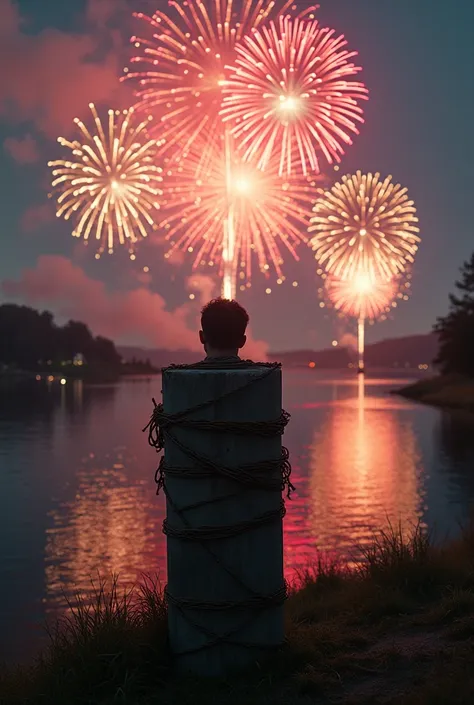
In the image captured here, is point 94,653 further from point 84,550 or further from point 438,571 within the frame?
point 84,550

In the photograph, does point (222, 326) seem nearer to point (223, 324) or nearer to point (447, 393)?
point (223, 324)

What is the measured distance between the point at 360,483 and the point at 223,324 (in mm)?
23353

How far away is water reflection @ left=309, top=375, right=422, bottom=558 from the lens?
19406 mm

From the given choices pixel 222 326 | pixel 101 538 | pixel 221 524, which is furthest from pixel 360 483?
pixel 221 524

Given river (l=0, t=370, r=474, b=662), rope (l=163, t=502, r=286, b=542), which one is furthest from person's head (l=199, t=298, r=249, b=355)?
river (l=0, t=370, r=474, b=662)

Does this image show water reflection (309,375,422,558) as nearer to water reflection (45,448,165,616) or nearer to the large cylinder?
water reflection (45,448,165,616)

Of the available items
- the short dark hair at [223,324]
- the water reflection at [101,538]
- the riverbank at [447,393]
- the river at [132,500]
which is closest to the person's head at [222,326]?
the short dark hair at [223,324]

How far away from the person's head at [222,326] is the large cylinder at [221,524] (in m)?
0.37

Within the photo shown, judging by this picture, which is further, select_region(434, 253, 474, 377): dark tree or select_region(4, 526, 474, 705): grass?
select_region(434, 253, 474, 377): dark tree

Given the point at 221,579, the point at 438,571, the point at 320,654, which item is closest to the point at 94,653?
the point at 221,579

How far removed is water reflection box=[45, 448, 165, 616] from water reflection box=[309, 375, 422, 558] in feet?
13.0

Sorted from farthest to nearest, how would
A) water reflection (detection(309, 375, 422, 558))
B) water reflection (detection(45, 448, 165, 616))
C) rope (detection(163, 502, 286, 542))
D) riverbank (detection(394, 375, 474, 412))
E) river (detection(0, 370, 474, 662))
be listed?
1. riverbank (detection(394, 375, 474, 412))
2. water reflection (detection(309, 375, 422, 558))
3. river (detection(0, 370, 474, 662))
4. water reflection (detection(45, 448, 165, 616))
5. rope (detection(163, 502, 286, 542))

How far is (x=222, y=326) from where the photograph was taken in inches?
237

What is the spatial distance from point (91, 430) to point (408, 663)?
4811cm
